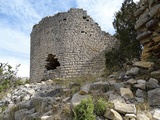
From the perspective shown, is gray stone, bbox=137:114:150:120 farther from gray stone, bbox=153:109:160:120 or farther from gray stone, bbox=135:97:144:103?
gray stone, bbox=135:97:144:103

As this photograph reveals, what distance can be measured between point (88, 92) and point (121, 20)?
8954 mm

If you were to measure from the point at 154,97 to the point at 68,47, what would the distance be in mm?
10693

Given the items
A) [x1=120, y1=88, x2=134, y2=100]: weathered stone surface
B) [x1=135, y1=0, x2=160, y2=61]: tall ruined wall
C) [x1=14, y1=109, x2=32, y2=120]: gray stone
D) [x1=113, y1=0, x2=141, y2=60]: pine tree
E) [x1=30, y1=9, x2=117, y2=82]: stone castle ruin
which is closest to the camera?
[x1=120, y1=88, x2=134, y2=100]: weathered stone surface

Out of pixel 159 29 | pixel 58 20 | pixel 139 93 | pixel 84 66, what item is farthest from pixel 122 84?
pixel 58 20

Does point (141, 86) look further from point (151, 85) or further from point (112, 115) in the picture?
point (112, 115)

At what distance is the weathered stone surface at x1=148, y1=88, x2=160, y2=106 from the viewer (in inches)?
175

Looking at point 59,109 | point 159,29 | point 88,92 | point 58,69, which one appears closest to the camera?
point 59,109

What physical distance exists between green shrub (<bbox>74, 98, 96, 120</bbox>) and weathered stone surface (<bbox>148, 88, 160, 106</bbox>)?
1229mm

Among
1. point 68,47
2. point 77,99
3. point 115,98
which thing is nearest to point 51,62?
point 68,47

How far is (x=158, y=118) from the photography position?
13.1 ft

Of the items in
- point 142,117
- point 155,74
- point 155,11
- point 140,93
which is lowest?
point 142,117

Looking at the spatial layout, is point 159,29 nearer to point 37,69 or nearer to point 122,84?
point 122,84

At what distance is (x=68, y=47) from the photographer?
1490 cm

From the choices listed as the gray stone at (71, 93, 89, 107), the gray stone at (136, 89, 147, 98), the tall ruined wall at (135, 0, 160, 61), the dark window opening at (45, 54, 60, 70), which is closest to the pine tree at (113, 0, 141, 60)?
the dark window opening at (45, 54, 60, 70)
